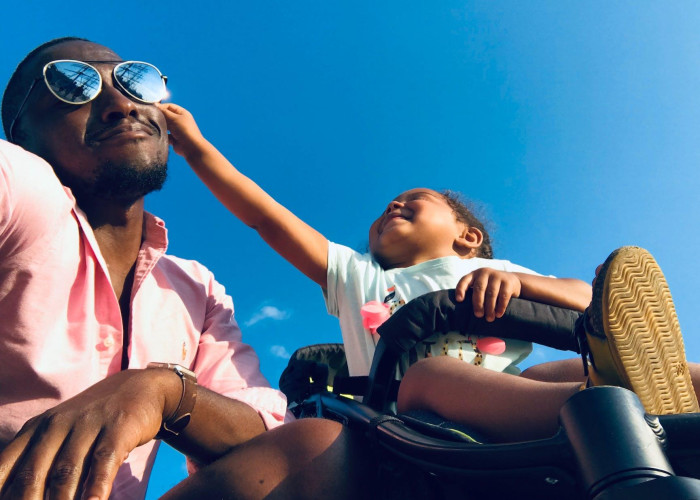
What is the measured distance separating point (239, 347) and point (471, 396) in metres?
0.94

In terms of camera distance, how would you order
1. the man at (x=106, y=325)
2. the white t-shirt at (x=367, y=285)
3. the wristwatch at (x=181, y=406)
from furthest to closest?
the white t-shirt at (x=367, y=285) → the wristwatch at (x=181, y=406) → the man at (x=106, y=325)

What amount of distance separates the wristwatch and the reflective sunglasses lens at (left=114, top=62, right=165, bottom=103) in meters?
1.36

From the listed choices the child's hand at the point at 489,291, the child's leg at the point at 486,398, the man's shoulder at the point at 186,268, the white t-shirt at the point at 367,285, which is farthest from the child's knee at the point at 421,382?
the man's shoulder at the point at 186,268

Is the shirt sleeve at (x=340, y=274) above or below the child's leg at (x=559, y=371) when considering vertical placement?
above

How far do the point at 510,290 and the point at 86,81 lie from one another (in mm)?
1674

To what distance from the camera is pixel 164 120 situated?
239 centimetres

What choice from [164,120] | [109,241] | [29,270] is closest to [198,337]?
[109,241]

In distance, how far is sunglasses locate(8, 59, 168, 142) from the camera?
211cm

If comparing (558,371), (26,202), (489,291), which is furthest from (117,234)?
(558,371)

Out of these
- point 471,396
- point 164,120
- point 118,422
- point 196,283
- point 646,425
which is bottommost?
point 118,422

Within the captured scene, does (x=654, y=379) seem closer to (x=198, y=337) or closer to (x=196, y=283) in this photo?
(x=198, y=337)

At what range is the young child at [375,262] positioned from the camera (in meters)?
2.12

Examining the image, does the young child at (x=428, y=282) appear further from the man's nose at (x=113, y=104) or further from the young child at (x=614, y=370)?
the man's nose at (x=113, y=104)

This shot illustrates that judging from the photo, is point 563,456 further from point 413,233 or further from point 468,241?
point 468,241
